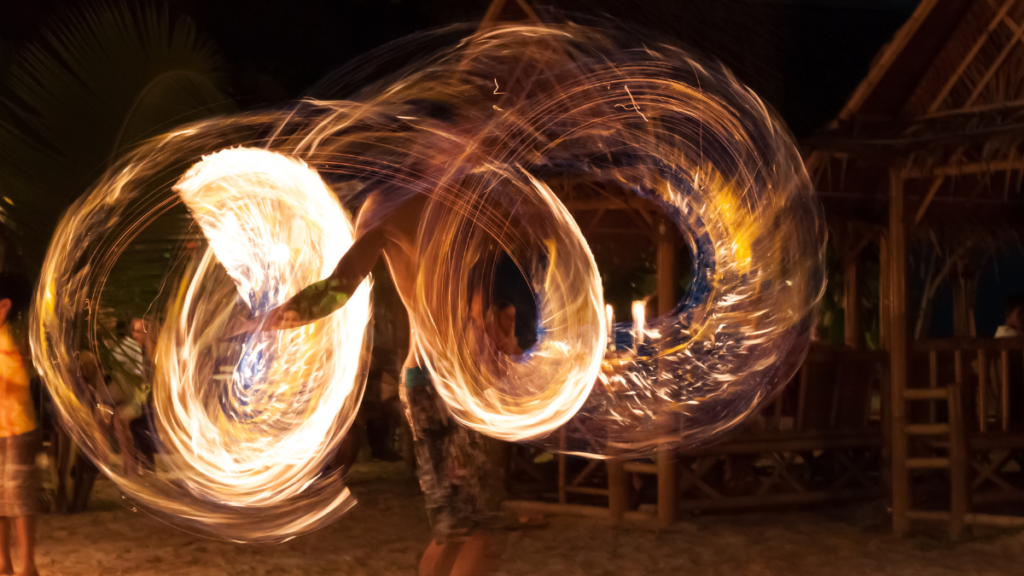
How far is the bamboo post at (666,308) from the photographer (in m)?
9.29

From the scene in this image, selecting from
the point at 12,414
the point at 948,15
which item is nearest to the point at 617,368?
the point at 948,15

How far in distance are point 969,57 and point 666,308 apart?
3.14 m

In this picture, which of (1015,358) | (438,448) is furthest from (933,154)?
(438,448)

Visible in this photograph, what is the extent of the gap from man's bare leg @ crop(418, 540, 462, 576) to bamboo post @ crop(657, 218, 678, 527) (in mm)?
4626

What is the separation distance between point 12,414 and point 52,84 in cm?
502

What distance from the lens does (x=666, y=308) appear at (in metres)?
9.40

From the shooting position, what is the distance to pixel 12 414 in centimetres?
631

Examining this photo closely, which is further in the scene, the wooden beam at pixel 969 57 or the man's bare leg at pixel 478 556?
the wooden beam at pixel 969 57

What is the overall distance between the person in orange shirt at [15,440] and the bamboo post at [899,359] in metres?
6.36

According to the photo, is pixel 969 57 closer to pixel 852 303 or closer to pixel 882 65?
pixel 882 65

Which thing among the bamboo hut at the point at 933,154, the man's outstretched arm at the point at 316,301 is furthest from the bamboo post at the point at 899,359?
the man's outstretched arm at the point at 316,301

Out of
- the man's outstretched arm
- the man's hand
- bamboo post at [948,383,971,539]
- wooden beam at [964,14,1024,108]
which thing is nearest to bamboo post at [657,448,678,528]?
bamboo post at [948,383,971,539]

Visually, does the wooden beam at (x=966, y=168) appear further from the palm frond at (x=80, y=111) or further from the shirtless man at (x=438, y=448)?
the palm frond at (x=80, y=111)

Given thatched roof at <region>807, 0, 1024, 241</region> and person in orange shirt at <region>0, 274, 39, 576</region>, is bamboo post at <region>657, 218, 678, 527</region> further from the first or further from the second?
person in orange shirt at <region>0, 274, 39, 576</region>
